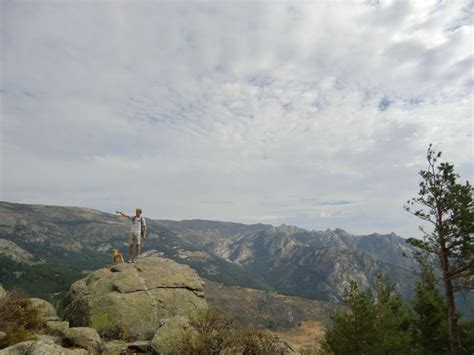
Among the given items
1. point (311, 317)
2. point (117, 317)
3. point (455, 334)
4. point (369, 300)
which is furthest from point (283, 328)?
point (117, 317)

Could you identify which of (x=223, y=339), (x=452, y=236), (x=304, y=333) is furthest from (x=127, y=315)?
(x=304, y=333)

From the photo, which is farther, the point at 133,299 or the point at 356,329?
the point at 356,329

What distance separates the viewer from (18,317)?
47.9 feet

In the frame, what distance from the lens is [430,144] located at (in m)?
23.8

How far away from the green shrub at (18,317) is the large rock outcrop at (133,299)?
182cm

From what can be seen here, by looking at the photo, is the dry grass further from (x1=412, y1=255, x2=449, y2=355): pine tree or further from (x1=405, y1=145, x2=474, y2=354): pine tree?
(x1=405, y1=145, x2=474, y2=354): pine tree

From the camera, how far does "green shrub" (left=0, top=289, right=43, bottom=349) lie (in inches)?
506

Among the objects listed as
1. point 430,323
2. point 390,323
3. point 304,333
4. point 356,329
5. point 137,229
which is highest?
point 137,229

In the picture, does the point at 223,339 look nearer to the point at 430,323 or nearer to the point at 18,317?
the point at 18,317

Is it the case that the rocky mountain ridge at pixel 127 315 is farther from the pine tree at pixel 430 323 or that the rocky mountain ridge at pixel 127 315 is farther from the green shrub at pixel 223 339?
the pine tree at pixel 430 323

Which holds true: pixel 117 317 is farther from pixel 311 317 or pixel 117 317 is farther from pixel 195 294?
pixel 311 317

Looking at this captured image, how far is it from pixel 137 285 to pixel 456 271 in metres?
22.6

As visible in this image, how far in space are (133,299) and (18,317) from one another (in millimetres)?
5289

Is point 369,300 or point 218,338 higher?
point 218,338
